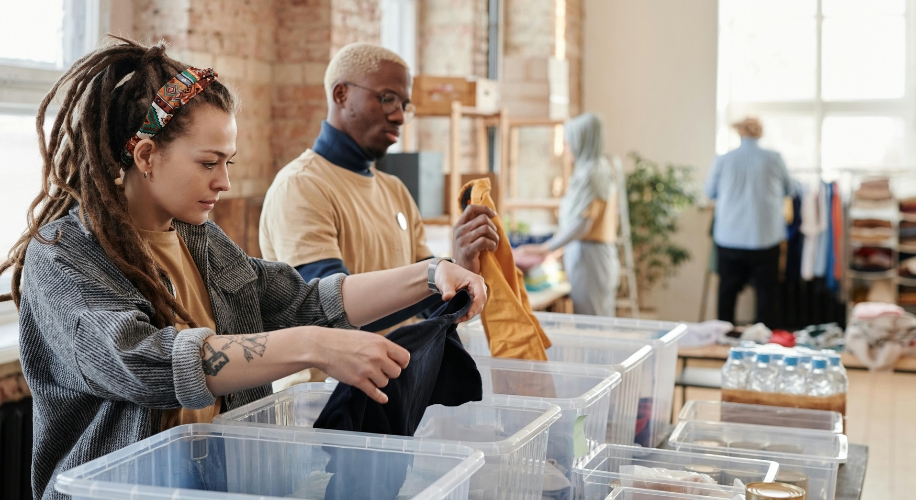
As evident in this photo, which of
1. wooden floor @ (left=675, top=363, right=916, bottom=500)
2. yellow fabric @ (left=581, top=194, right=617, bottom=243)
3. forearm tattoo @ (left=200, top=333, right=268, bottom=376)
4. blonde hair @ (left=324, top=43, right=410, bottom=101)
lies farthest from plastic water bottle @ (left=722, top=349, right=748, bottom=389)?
yellow fabric @ (left=581, top=194, right=617, bottom=243)

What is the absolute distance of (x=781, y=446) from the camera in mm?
1926

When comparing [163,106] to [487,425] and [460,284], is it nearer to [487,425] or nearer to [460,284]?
[460,284]

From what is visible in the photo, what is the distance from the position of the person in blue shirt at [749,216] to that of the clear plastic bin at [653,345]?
460 cm

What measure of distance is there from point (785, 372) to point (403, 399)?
1.24 metres

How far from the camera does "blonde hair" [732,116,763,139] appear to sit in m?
6.48

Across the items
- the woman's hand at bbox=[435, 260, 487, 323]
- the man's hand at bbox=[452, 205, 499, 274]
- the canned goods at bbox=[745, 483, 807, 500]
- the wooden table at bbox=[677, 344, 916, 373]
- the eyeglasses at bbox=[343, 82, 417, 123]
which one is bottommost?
the wooden table at bbox=[677, 344, 916, 373]

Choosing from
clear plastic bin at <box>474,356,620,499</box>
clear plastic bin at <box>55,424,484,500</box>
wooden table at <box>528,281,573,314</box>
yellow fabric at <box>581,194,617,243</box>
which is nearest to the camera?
clear plastic bin at <box>55,424,484,500</box>

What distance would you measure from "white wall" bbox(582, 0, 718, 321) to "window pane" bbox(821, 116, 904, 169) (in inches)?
38.5

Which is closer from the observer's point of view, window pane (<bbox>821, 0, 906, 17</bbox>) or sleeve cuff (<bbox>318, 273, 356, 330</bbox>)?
sleeve cuff (<bbox>318, 273, 356, 330</bbox>)

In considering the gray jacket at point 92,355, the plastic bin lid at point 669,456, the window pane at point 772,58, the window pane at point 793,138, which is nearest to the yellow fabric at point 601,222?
the window pane at point 793,138

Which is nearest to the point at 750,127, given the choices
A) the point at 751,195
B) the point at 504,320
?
the point at 751,195

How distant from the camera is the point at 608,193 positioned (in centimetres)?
535

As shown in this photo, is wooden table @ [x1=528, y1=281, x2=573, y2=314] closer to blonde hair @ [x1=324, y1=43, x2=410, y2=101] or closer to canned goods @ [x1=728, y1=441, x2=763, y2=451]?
blonde hair @ [x1=324, y1=43, x2=410, y2=101]

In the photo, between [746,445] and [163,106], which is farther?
[746,445]
